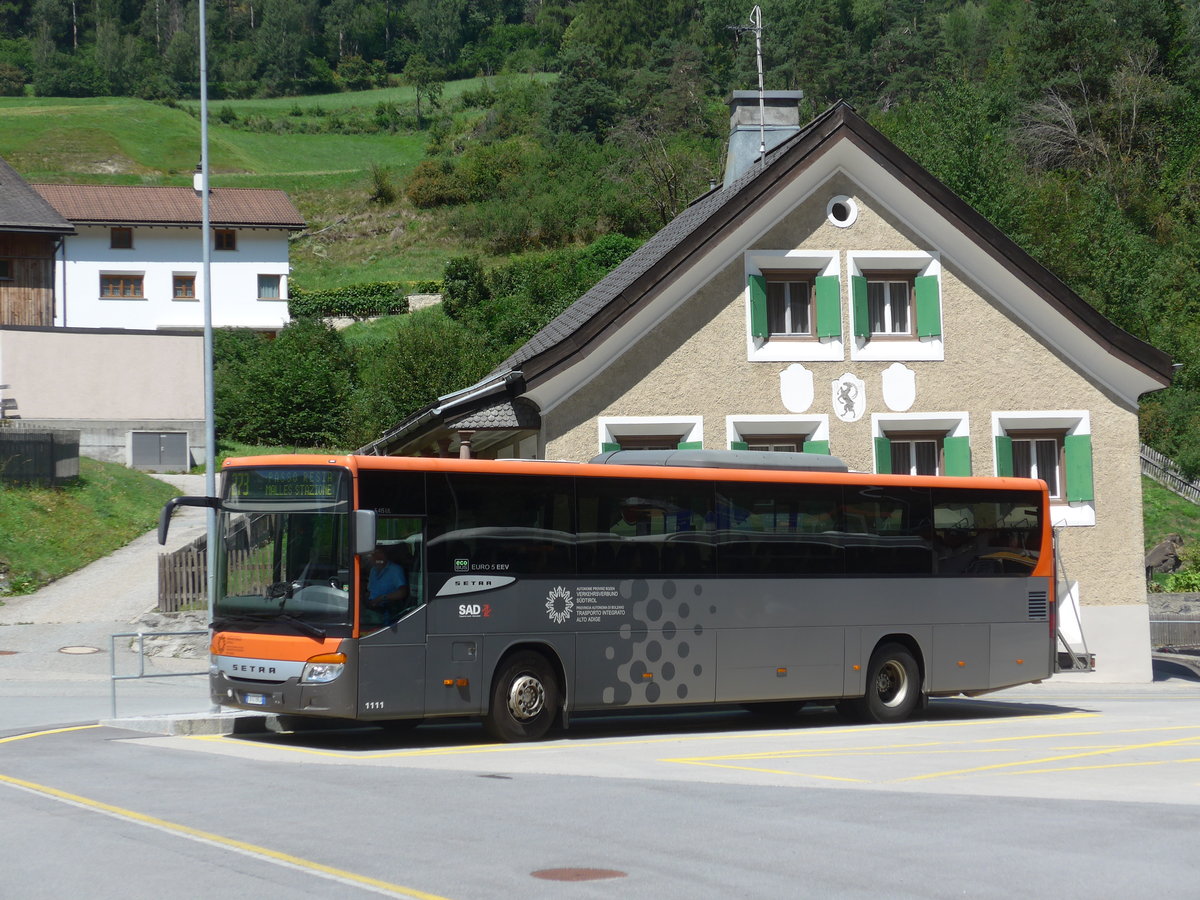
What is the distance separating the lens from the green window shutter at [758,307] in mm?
24953

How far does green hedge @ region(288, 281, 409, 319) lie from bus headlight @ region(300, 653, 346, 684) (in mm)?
62596

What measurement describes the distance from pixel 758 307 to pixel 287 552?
12265mm

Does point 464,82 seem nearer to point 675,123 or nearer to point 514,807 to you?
point 675,123

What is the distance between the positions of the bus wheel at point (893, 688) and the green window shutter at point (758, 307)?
7710 millimetres

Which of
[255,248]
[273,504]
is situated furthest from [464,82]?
[273,504]

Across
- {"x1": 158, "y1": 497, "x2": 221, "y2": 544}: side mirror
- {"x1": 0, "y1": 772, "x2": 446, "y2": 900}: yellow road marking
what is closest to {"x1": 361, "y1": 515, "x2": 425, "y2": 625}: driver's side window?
{"x1": 158, "y1": 497, "x2": 221, "y2": 544}: side mirror

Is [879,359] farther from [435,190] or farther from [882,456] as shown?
[435,190]

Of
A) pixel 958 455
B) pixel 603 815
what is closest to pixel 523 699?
pixel 603 815

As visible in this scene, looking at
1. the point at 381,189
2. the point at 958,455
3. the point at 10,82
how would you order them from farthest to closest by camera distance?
the point at 10,82 < the point at 381,189 < the point at 958,455

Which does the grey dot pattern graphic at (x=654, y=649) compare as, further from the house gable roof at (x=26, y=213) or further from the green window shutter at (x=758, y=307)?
the house gable roof at (x=26, y=213)

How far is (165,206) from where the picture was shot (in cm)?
Answer: 7275

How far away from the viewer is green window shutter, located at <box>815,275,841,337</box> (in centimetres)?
2528

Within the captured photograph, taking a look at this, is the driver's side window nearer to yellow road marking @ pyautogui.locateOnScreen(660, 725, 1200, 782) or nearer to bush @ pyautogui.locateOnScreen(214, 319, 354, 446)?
yellow road marking @ pyautogui.locateOnScreen(660, 725, 1200, 782)

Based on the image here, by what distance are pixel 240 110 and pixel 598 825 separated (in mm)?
149144
